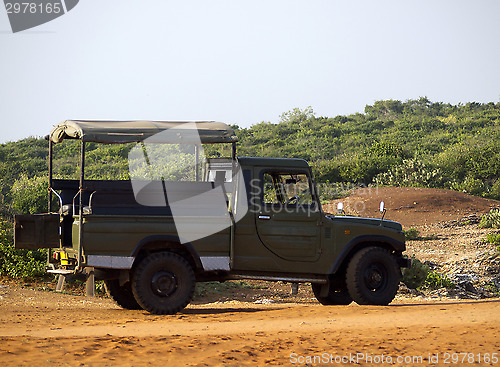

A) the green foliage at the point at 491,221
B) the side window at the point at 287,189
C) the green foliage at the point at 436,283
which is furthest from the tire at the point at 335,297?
the green foliage at the point at 491,221

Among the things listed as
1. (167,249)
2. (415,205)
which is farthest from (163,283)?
(415,205)

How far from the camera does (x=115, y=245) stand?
985cm

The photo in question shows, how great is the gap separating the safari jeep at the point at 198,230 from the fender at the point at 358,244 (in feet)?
0.06

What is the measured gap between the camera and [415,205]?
31688 millimetres

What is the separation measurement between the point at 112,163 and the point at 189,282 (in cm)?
4260

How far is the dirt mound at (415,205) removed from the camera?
30234mm

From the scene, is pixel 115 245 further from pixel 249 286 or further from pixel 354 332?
pixel 249 286

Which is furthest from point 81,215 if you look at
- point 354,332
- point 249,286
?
point 249,286

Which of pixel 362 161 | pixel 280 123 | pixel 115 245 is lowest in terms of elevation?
pixel 115 245

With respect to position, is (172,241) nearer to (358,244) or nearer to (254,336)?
(254,336)

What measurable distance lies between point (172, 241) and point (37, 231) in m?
2.02

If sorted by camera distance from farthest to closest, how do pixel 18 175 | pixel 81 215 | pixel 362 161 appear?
1. pixel 18 175
2. pixel 362 161
3. pixel 81 215

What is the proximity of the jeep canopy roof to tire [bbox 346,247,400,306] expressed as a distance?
2754 millimetres
